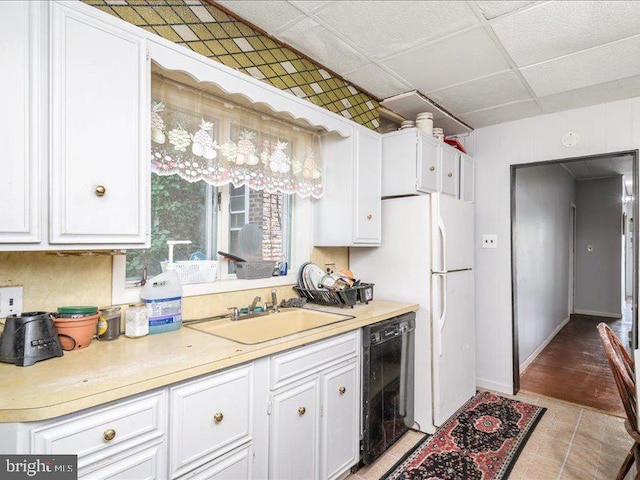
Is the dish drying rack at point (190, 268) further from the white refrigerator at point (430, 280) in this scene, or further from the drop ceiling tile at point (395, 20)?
the drop ceiling tile at point (395, 20)

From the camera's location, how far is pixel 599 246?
20.9 ft

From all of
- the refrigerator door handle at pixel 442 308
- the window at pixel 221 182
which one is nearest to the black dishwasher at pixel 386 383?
the refrigerator door handle at pixel 442 308

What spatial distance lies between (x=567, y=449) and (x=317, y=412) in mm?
Answer: 1769

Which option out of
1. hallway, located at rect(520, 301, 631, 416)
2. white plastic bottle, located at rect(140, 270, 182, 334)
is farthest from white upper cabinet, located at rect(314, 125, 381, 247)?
hallway, located at rect(520, 301, 631, 416)

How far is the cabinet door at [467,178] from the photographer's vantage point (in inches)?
131

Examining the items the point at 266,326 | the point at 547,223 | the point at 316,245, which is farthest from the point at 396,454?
the point at 547,223

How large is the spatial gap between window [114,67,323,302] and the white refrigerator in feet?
2.05

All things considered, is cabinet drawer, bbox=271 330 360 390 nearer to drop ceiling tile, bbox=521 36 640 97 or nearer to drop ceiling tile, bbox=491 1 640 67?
drop ceiling tile, bbox=491 1 640 67

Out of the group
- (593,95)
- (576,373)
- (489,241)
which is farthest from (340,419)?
(576,373)

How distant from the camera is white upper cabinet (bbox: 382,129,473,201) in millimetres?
2725

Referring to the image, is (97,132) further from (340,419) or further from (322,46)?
(340,419)

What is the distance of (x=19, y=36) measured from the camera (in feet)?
3.79

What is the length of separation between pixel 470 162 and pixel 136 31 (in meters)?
2.96

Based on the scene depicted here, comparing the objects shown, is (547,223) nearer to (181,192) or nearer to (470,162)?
(470,162)
